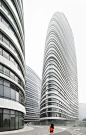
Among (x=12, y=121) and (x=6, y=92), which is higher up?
(x=6, y=92)

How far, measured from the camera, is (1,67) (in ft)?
73.6

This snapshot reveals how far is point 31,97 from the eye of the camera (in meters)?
139

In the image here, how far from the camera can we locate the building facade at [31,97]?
434 ft

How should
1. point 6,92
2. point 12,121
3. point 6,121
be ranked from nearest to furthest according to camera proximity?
point 6,121 < point 6,92 < point 12,121

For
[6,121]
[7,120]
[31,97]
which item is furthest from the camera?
[31,97]

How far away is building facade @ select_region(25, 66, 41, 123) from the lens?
13231 cm

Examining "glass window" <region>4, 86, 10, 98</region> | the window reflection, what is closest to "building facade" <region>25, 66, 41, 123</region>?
the window reflection

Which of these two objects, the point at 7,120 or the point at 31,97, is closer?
the point at 7,120

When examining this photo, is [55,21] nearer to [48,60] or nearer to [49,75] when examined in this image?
[48,60]

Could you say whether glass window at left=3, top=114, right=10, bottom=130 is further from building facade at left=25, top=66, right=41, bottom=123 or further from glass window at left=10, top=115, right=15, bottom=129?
building facade at left=25, top=66, right=41, bottom=123

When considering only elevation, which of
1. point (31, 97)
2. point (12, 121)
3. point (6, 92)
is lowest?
point (12, 121)

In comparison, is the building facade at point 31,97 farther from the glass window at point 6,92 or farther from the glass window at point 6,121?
the glass window at point 6,92

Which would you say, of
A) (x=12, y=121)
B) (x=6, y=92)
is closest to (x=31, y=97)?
(x=12, y=121)

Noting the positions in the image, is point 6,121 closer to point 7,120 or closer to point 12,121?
point 7,120
